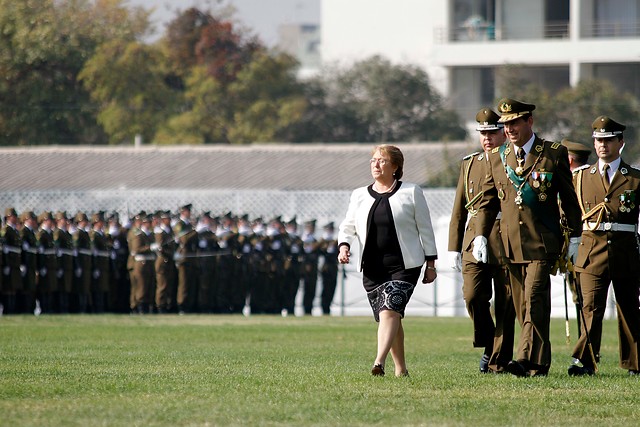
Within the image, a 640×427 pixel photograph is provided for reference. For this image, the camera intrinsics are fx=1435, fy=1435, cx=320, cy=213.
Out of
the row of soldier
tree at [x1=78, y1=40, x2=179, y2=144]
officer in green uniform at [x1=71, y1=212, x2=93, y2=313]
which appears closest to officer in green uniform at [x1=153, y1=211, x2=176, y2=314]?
the row of soldier

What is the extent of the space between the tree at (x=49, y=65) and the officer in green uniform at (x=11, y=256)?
19.3 metres

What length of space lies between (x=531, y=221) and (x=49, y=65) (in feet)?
131

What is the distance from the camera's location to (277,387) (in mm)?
10648

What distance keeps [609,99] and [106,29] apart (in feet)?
62.7

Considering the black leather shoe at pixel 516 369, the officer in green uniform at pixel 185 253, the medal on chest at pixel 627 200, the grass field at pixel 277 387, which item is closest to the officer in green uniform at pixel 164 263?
the officer in green uniform at pixel 185 253

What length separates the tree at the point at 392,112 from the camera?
53.7 m

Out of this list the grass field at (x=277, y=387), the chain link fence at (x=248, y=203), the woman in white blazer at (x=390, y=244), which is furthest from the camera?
the chain link fence at (x=248, y=203)

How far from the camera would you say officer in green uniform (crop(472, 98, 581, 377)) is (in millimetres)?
11555

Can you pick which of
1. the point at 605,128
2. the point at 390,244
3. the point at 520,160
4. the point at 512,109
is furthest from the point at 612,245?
the point at 390,244

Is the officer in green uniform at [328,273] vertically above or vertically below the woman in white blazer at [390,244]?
below

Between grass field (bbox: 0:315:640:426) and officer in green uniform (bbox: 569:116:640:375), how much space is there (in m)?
0.43

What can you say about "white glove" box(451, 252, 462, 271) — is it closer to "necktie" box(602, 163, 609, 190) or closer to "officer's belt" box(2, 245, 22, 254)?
"necktie" box(602, 163, 609, 190)

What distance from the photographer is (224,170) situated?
132ft

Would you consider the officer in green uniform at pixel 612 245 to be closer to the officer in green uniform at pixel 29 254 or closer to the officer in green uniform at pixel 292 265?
the officer in green uniform at pixel 29 254
